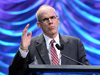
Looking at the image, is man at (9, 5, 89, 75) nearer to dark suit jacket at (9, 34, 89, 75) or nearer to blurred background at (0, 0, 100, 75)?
dark suit jacket at (9, 34, 89, 75)

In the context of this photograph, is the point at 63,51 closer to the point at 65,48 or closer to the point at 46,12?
the point at 65,48

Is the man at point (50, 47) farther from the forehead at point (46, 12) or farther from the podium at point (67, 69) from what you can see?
the podium at point (67, 69)

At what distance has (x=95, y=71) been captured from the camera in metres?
0.81

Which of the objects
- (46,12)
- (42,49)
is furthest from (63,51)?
(46,12)

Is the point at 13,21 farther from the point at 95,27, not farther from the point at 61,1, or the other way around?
the point at 95,27

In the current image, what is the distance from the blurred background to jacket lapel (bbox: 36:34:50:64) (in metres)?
1.72

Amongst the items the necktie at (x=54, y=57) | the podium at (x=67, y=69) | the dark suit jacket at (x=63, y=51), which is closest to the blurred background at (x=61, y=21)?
the dark suit jacket at (x=63, y=51)

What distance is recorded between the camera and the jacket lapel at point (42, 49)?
173 centimetres

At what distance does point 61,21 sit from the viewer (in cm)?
357

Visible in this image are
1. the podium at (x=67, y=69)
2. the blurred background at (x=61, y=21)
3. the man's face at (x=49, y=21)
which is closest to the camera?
the podium at (x=67, y=69)

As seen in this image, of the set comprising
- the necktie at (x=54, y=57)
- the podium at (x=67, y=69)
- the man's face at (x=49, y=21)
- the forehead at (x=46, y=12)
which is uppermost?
the forehead at (x=46, y=12)

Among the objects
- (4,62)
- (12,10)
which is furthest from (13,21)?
(4,62)

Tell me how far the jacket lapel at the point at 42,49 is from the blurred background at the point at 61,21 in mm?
1723

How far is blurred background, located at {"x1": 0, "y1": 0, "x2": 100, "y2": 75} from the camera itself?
139 inches
